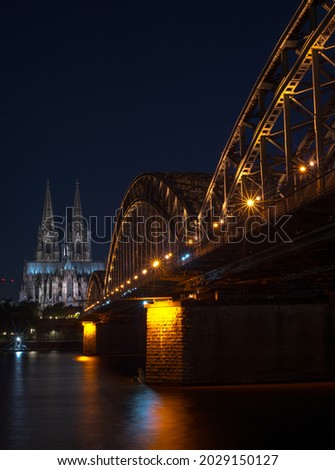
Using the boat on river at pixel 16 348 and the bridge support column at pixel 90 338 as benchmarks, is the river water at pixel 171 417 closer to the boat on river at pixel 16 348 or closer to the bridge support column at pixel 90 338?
the bridge support column at pixel 90 338

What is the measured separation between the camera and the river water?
82.4 ft

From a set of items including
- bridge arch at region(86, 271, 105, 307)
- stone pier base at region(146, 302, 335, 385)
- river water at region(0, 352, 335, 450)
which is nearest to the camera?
river water at region(0, 352, 335, 450)

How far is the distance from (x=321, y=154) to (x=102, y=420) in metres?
14.6

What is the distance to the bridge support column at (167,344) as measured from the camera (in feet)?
144

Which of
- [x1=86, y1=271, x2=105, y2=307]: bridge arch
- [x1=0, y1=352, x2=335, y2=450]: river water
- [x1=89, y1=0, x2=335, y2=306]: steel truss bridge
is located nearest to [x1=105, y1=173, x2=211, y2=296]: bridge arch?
[x1=89, y1=0, x2=335, y2=306]: steel truss bridge

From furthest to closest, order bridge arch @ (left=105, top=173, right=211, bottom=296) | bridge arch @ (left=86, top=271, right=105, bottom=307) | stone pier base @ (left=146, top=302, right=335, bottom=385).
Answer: bridge arch @ (left=86, top=271, right=105, bottom=307) → bridge arch @ (left=105, top=173, right=211, bottom=296) → stone pier base @ (left=146, top=302, right=335, bottom=385)

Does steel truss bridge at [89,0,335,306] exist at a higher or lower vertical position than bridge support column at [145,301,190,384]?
higher

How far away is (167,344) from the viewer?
148 feet

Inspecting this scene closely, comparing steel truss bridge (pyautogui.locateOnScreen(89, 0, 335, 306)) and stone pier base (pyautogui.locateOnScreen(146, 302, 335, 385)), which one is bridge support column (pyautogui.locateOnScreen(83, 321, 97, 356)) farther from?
stone pier base (pyautogui.locateOnScreen(146, 302, 335, 385))

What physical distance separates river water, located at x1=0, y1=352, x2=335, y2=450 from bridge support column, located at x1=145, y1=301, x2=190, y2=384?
1162mm

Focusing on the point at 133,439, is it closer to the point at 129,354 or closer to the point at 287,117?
the point at 287,117

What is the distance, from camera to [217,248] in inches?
1580

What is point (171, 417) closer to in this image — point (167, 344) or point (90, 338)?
point (167, 344)

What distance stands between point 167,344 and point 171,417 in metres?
13.9
